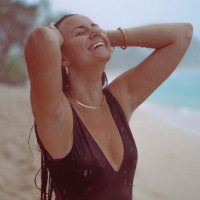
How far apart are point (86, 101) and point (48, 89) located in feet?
0.45

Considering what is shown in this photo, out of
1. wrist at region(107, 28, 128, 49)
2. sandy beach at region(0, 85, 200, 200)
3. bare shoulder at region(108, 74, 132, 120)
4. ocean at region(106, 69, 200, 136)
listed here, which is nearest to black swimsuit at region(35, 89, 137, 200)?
bare shoulder at region(108, 74, 132, 120)

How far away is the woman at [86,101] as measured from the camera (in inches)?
30.9

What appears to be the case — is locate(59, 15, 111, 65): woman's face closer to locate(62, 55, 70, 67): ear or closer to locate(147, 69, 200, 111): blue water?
locate(62, 55, 70, 67): ear

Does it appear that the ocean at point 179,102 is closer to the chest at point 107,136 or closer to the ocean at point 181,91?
the ocean at point 181,91

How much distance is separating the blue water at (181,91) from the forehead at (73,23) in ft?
2.95

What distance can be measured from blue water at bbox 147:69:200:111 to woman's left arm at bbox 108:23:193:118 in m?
0.75

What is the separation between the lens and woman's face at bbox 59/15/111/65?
0.85m

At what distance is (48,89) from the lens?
30.5 inches

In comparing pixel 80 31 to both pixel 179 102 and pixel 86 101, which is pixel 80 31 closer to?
pixel 86 101

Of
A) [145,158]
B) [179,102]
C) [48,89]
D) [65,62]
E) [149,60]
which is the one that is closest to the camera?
[48,89]

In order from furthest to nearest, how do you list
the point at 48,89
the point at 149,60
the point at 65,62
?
the point at 149,60 → the point at 65,62 → the point at 48,89

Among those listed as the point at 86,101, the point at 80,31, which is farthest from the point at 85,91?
the point at 80,31

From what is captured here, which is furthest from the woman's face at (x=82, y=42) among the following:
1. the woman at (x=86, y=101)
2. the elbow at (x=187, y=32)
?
the elbow at (x=187, y=32)

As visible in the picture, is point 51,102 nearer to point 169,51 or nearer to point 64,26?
point 64,26
